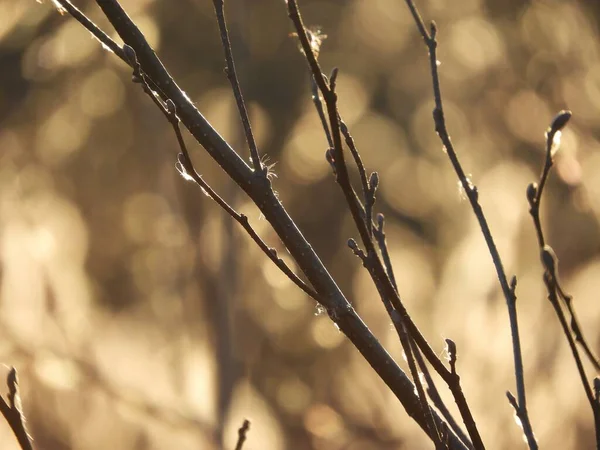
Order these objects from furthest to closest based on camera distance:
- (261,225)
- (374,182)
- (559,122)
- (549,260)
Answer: (261,225), (374,182), (559,122), (549,260)

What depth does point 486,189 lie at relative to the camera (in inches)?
154

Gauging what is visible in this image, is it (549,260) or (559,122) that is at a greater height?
(559,122)

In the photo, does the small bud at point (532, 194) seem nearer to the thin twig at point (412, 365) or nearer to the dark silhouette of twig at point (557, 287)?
the dark silhouette of twig at point (557, 287)

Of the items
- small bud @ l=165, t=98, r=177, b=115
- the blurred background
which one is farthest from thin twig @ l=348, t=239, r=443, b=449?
the blurred background

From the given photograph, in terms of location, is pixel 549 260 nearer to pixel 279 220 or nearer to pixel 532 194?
pixel 532 194

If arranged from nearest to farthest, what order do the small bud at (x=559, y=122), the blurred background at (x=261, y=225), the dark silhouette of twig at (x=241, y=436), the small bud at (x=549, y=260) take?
the small bud at (x=549, y=260), the small bud at (x=559, y=122), the dark silhouette of twig at (x=241, y=436), the blurred background at (x=261, y=225)

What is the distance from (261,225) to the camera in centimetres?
374

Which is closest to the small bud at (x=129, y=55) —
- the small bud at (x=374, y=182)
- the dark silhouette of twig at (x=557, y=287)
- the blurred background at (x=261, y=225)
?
the small bud at (x=374, y=182)

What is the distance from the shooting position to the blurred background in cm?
385

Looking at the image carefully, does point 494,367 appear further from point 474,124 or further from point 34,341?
point 34,341

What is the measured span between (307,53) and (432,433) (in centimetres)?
40

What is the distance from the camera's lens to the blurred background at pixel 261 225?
385cm

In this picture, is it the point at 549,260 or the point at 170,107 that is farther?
the point at 170,107

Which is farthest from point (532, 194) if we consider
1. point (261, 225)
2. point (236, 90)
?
point (261, 225)
